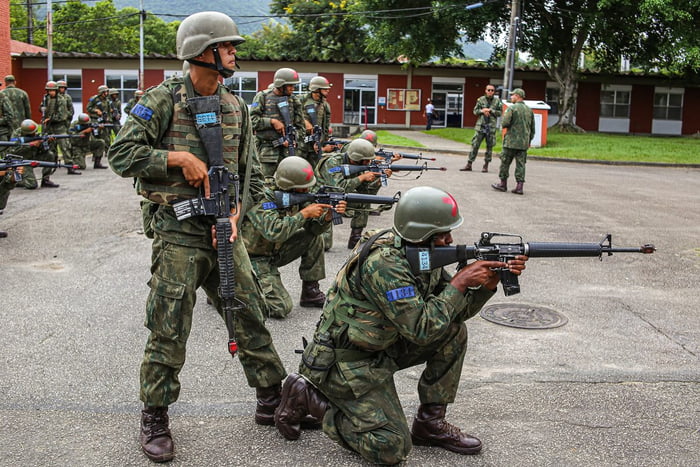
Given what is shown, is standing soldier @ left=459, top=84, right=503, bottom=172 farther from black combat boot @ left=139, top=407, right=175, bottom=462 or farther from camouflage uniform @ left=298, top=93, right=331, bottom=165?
black combat boot @ left=139, top=407, right=175, bottom=462

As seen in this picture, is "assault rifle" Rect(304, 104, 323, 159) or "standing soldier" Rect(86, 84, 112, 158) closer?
"assault rifle" Rect(304, 104, 323, 159)

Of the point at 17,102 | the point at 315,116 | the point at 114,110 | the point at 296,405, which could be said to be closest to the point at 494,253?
the point at 296,405

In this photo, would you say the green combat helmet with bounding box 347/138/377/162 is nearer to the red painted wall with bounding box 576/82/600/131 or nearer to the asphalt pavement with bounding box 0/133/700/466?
the asphalt pavement with bounding box 0/133/700/466

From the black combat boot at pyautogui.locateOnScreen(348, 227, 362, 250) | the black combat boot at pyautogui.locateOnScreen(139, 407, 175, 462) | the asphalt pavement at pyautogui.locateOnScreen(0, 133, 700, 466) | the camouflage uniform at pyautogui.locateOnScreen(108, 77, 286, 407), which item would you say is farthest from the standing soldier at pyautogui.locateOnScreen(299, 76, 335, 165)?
the black combat boot at pyautogui.locateOnScreen(139, 407, 175, 462)

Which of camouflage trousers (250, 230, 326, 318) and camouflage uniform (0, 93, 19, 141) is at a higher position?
camouflage uniform (0, 93, 19, 141)

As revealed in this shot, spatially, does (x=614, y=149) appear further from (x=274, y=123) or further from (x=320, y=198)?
(x=320, y=198)

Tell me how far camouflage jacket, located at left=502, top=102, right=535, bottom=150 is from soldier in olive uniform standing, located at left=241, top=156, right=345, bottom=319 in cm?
819

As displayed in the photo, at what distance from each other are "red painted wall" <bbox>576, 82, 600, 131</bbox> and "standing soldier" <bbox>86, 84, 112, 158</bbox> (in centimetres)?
2890

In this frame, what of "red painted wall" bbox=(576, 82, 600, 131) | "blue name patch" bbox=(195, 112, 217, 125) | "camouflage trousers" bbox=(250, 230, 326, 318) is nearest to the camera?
"blue name patch" bbox=(195, 112, 217, 125)

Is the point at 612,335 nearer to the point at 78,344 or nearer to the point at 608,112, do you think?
the point at 78,344

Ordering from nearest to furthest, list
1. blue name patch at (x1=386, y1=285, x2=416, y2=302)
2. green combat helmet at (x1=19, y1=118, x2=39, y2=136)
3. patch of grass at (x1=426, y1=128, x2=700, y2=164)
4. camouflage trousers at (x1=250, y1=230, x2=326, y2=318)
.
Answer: blue name patch at (x1=386, y1=285, x2=416, y2=302) < camouflage trousers at (x1=250, y1=230, x2=326, y2=318) < green combat helmet at (x1=19, y1=118, x2=39, y2=136) < patch of grass at (x1=426, y1=128, x2=700, y2=164)

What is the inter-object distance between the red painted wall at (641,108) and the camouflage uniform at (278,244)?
3852 centimetres

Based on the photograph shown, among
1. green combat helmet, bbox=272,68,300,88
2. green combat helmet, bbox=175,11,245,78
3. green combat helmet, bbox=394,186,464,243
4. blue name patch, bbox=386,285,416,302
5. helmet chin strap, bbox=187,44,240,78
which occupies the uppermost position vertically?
green combat helmet, bbox=272,68,300,88

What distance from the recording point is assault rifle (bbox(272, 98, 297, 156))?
9633 millimetres
